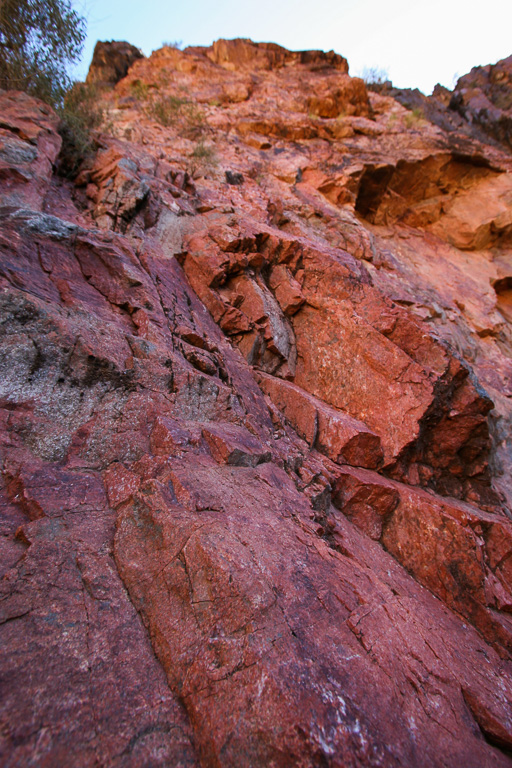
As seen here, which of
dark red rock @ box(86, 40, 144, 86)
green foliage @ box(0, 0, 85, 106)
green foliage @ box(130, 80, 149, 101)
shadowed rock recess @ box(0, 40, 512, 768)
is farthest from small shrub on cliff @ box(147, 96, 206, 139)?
dark red rock @ box(86, 40, 144, 86)

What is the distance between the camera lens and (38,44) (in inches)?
364

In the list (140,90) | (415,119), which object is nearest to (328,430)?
(415,119)

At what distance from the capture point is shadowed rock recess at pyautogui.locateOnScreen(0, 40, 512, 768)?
7.74 feet

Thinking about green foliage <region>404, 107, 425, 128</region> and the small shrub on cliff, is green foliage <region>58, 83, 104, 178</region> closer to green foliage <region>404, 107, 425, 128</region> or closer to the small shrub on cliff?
the small shrub on cliff

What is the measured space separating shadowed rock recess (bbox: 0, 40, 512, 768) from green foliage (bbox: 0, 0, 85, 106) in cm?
182

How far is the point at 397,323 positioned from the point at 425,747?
7.28 meters

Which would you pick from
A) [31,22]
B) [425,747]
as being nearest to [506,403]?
[425,747]

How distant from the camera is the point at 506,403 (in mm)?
9617

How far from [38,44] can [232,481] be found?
43.7 ft

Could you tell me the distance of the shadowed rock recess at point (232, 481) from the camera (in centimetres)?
236

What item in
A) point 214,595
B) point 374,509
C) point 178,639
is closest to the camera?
point 178,639

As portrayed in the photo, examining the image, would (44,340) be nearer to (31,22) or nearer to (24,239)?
(24,239)

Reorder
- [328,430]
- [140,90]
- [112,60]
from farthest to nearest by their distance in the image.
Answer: [112,60], [140,90], [328,430]

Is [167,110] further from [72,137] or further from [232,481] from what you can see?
[232,481]
